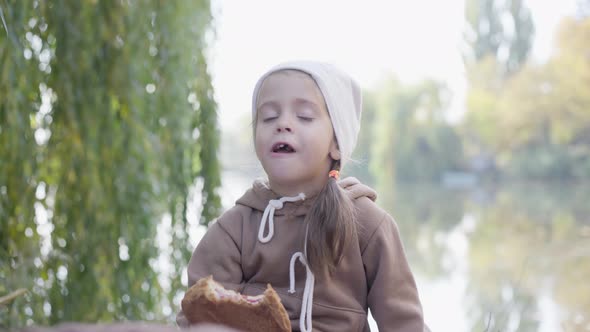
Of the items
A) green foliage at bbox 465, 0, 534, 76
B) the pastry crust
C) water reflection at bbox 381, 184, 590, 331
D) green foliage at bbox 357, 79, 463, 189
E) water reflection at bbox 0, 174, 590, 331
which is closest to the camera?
the pastry crust

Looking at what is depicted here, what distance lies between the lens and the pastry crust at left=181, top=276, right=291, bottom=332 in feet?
3.74

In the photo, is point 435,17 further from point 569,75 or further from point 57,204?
point 57,204

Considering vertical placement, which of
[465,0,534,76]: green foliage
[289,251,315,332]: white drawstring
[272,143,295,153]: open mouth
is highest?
[465,0,534,76]: green foliage

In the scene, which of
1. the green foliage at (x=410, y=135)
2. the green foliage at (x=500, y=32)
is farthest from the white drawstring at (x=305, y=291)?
the green foliage at (x=500, y=32)

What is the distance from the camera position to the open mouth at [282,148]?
140 cm

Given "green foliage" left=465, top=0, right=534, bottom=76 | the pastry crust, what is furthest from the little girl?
"green foliage" left=465, top=0, right=534, bottom=76

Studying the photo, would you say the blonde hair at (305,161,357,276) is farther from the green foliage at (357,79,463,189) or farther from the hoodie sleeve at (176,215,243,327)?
the green foliage at (357,79,463,189)

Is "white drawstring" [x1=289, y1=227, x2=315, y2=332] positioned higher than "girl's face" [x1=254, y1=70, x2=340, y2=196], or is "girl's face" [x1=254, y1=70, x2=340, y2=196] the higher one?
"girl's face" [x1=254, y1=70, x2=340, y2=196]

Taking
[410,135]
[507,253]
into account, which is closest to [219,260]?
[507,253]

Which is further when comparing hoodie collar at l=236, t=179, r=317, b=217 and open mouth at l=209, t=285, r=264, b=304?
hoodie collar at l=236, t=179, r=317, b=217

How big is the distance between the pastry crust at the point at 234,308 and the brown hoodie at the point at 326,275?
16 cm

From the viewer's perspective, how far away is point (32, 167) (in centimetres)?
237

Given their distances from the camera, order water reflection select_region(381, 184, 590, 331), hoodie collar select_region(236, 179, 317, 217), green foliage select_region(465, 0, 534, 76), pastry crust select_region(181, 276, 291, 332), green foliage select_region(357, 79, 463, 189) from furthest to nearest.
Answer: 1. green foliage select_region(357, 79, 463, 189)
2. green foliage select_region(465, 0, 534, 76)
3. water reflection select_region(381, 184, 590, 331)
4. hoodie collar select_region(236, 179, 317, 217)
5. pastry crust select_region(181, 276, 291, 332)

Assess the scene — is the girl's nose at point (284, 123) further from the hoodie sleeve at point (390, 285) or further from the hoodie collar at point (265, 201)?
the hoodie sleeve at point (390, 285)
